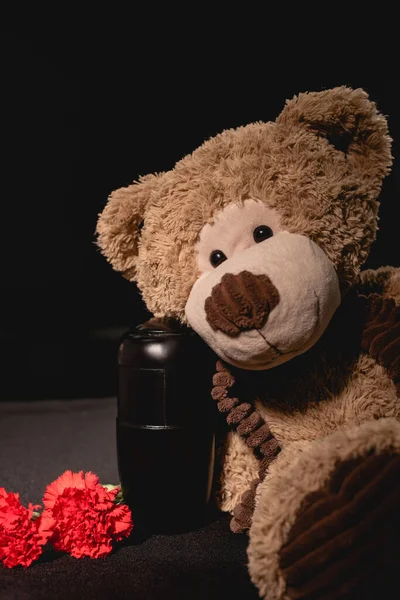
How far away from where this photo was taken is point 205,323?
2.44 ft

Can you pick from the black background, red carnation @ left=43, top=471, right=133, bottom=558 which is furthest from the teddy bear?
the black background

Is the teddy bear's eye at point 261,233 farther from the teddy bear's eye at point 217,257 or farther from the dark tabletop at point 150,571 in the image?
the dark tabletop at point 150,571

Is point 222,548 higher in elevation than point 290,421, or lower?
lower

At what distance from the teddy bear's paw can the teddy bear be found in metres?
0.02

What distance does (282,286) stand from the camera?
2.27 ft

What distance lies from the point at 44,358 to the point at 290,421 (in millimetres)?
1770

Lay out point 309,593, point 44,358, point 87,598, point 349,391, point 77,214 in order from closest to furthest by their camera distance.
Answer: point 309,593 < point 87,598 < point 349,391 < point 77,214 < point 44,358

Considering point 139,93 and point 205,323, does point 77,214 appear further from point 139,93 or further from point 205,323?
point 205,323

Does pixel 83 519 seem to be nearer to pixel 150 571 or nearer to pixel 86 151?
pixel 150 571

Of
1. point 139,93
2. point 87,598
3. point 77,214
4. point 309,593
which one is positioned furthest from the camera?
point 77,214

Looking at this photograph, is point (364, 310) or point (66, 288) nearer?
point (364, 310)

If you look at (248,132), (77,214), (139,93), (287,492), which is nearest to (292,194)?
(248,132)

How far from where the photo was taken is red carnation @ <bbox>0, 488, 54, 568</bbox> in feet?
2.46

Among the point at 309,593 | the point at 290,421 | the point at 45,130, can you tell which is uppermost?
the point at 45,130
